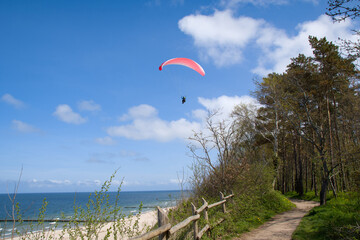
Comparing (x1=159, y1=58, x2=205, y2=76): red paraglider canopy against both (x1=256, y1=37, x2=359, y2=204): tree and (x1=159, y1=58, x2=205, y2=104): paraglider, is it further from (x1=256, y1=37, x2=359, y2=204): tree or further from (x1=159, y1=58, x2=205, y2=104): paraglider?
(x1=256, y1=37, x2=359, y2=204): tree

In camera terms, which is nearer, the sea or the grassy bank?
the sea

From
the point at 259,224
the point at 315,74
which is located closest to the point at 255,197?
the point at 259,224

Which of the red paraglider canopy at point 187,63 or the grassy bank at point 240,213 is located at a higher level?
the red paraglider canopy at point 187,63

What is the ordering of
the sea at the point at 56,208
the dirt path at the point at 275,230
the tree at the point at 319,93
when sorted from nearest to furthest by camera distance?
the sea at the point at 56,208
the dirt path at the point at 275,230
the tree at the point at 319,93

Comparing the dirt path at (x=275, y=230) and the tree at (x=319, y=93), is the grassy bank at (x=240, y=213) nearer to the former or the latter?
the dirt path at (x=275, y=230)

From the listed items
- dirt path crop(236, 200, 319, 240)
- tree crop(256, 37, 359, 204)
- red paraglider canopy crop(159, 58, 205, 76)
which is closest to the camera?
dirt path crop(236, 200, 319, 240)

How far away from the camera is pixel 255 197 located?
11945 mm

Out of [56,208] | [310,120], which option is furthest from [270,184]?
[56,208]

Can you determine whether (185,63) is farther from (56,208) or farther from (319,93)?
(56,208)

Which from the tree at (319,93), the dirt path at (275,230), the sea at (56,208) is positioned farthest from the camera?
the tree at (319,93)

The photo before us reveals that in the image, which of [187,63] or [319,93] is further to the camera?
[319,93]

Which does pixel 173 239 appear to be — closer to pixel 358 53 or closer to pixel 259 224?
pixel 259 224

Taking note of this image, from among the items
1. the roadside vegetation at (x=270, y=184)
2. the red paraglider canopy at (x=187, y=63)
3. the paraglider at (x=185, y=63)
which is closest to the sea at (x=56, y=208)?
the roadside vegetation at (x=270, y=184)

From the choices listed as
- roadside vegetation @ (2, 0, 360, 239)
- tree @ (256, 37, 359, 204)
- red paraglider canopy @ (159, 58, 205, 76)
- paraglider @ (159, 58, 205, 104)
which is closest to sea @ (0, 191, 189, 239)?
roadside vegetation @ (2, 0, 360, 239)
